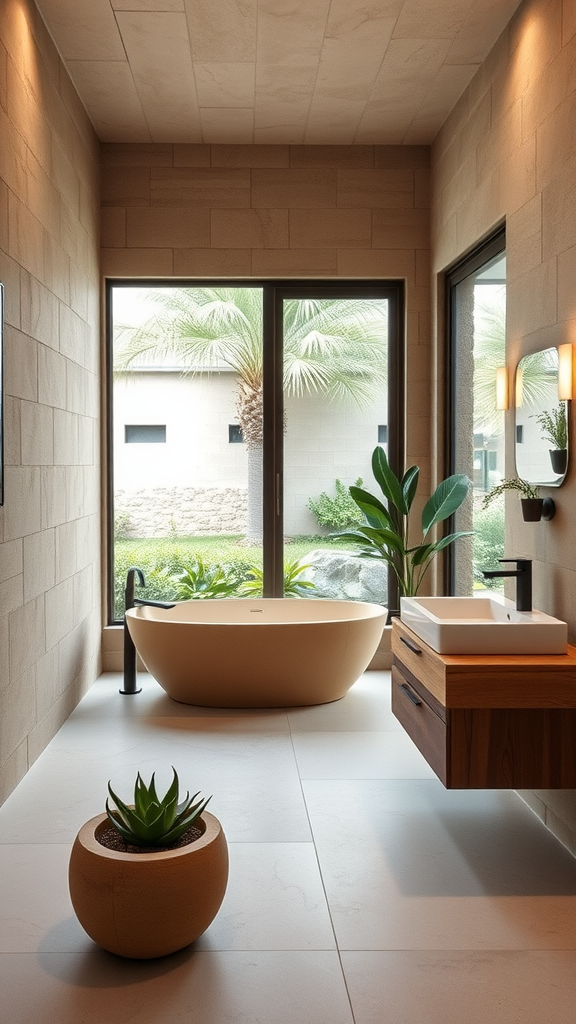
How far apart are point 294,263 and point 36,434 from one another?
7.67 ft

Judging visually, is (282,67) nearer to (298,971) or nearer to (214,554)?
(214,554)

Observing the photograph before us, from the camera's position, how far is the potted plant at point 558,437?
317cm

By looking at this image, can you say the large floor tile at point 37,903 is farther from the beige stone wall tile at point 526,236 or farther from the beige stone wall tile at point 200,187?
the beige stone wall tile at point 200,187

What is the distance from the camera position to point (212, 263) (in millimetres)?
5539

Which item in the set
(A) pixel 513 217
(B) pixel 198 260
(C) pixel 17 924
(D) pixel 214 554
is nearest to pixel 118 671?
(D) pixel 214 554

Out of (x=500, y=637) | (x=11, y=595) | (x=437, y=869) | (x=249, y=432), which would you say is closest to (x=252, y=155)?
(x=249, y=432)

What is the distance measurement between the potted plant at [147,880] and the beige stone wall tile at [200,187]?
161 inches

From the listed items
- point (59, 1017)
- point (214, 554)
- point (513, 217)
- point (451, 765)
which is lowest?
point (59, 1017)

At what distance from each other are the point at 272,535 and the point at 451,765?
309 centimetres

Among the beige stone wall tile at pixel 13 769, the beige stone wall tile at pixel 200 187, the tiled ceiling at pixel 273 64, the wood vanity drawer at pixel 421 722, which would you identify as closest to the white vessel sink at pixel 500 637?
the wood vanity drawer at pixel 421 722

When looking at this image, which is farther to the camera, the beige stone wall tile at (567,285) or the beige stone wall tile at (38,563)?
the beige stone wall tile at (38,563)

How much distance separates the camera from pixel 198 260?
5531 millimetres

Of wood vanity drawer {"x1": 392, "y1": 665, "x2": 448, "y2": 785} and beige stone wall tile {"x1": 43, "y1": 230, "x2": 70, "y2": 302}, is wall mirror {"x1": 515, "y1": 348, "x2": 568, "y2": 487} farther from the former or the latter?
beige stone wall tile {"x1": 43, "y1": 230, "x2": 70, "y2": 302}

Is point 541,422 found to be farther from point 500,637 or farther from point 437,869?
point 437,869
